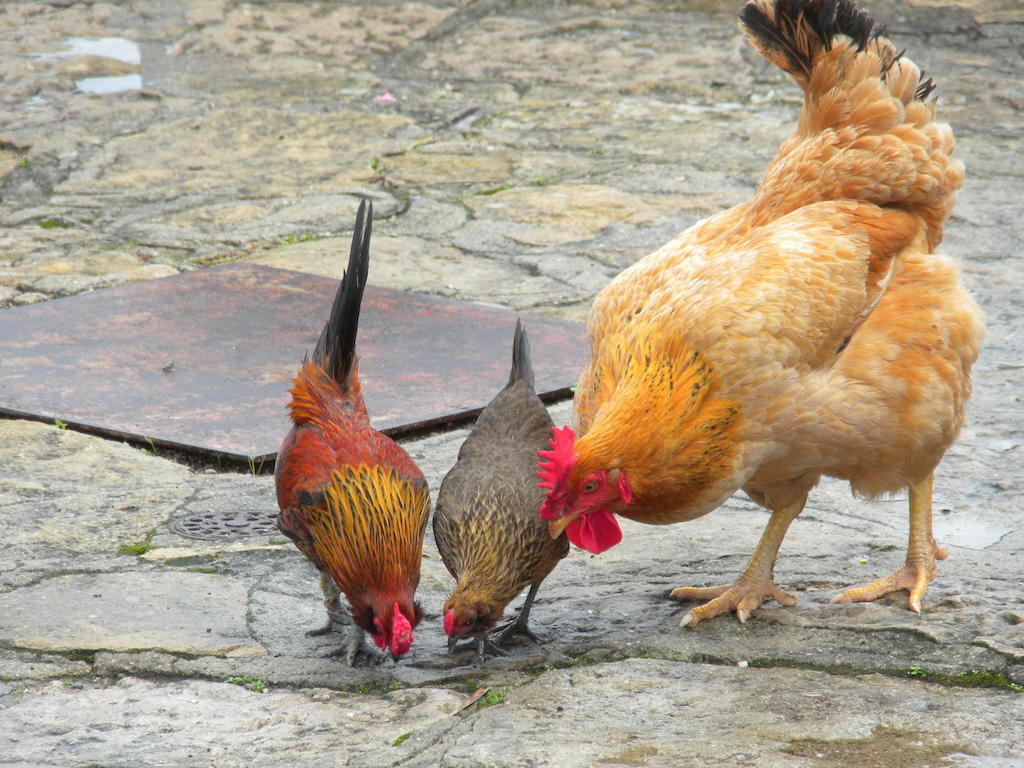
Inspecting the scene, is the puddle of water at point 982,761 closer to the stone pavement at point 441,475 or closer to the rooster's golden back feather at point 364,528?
the stone pavement at point 441,475

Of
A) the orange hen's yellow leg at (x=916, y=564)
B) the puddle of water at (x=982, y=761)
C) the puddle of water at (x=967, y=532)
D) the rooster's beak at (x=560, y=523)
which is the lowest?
the puddle of water at (x=967, y=532)

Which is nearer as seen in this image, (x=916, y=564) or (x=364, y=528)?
(x=364, y=528)

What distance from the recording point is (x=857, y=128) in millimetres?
3408

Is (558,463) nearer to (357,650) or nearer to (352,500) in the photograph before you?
(352,500)

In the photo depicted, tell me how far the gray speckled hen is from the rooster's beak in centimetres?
22

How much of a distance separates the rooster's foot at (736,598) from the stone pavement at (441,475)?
0.06 meters

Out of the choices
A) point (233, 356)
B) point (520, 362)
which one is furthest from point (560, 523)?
point (233, 356)

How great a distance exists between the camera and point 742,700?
266cm

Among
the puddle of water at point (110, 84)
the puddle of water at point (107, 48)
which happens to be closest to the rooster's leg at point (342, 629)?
the puddle of water at point (110, 84)

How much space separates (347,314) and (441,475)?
77cm

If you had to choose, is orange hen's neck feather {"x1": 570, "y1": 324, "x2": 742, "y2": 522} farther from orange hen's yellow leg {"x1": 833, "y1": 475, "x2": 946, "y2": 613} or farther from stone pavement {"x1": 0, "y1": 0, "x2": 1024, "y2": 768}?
orange hen's yellow leg {"x1": 833, "y1": 475, "x2": 946, "y2": 613}

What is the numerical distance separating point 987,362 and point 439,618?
9.19ft

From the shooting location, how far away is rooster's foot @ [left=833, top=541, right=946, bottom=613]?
3.23 metres

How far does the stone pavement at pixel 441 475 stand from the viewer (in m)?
2.58
